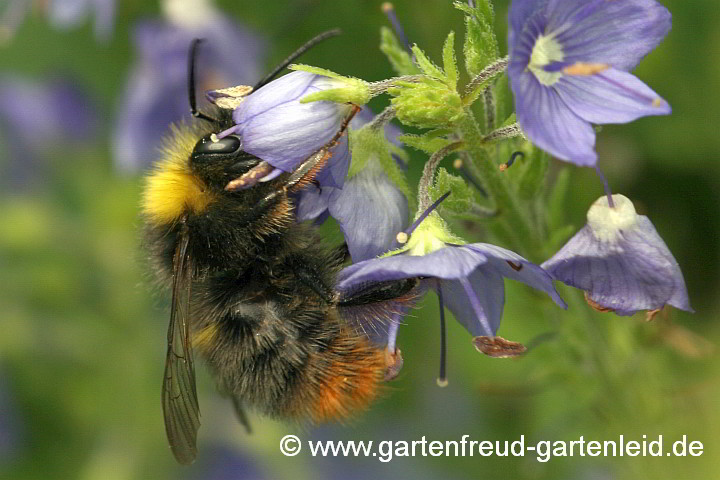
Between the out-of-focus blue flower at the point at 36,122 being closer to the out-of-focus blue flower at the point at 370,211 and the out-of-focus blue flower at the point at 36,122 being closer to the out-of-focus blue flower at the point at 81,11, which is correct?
the out-of-focus blue flower at the point at 81,11

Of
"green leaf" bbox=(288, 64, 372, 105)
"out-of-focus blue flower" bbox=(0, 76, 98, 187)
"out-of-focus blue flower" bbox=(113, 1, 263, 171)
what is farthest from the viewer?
"out-of-focus blue flower" bbox=(0, 76, 98, 187)

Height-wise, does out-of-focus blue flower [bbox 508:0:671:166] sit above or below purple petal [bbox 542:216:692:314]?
above

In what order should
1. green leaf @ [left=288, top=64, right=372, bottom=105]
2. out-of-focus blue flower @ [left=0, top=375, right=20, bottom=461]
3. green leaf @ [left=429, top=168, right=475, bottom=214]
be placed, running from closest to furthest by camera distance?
green leaf @ [left=288, top=64, right=372, bottom=105] < green leaf @ [left=429, top=168, right=475, bottom=214] < out-of-focus blue flower @ [left=0, top=375, right=20, bottom=461]

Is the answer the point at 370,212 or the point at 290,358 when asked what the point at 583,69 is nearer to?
the point at 370,212

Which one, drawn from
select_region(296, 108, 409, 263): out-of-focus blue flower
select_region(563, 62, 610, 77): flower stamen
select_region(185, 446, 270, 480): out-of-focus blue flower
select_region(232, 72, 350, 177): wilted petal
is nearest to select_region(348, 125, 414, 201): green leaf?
select_region(296, 108, 409, 263): out-of-focus blue flower

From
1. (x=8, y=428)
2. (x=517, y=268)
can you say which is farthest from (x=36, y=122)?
(x=517, y=268)

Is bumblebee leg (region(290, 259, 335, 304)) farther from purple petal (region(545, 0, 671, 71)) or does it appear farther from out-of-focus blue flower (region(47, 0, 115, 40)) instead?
out-of-focus blue flower (region(47, 0, 115, 40))

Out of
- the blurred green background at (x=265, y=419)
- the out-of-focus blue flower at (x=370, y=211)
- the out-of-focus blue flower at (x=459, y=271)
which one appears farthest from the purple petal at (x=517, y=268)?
the blurred green background at (x=265, y=419)
